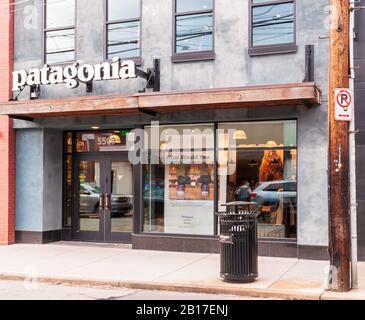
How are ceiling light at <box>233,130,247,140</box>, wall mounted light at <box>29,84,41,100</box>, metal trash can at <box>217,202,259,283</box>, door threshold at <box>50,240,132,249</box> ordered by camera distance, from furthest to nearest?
1. door threshold at <box>50,240,132,249</box>
2. wall mounted light at <box>29,84,41,100</box>
3. ceiling light at <box>233,130,247,140</box>
4. metal trash can at <box>217,202,259,283</box>

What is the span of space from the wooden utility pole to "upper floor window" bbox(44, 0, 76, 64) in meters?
7.34

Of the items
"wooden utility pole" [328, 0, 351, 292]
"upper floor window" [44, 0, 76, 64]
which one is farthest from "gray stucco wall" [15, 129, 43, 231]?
"wooden utility pole" [328, 0, 351, 292]

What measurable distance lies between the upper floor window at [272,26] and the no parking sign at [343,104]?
10.6ft

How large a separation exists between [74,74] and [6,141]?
299cm

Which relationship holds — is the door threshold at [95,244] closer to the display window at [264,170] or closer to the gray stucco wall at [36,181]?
the gray stucco wall at [36,181]

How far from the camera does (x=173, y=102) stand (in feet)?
38.0

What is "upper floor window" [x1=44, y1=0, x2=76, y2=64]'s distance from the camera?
14016 mm

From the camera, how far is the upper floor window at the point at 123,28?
13.3 m

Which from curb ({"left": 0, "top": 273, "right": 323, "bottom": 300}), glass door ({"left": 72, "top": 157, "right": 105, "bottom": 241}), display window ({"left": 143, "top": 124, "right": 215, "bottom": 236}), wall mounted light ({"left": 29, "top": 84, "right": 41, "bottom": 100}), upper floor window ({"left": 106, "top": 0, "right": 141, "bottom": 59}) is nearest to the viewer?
curb ({"left": 0, "top": 273, "right": 323, "bottom": 300})

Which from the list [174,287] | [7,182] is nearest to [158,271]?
[174,287]

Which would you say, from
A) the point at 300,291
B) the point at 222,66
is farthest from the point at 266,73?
the point at 300,291

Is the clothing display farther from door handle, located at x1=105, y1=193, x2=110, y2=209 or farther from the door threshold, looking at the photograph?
door handle, located at x1=105, y1=193, x2=110, y2=209

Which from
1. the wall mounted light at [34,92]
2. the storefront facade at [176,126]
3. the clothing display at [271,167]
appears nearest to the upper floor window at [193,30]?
the storefront facade at [176,126]
